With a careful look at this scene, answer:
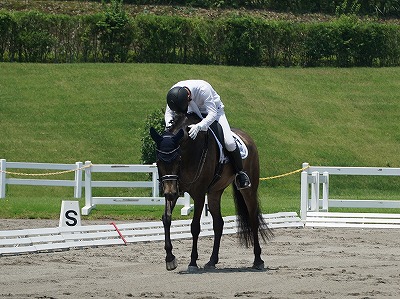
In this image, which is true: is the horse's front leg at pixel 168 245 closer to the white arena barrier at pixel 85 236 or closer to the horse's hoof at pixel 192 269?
the horse's hoof at pixel 192 269

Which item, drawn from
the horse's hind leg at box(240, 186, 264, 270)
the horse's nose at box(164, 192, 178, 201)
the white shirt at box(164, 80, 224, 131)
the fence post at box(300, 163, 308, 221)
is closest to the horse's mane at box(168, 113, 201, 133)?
the white shirt at box(164, 80, 224, 131)

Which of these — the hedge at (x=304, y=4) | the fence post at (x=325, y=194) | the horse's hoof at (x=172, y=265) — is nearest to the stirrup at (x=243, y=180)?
the horse's hoof at (x=172, y=265)

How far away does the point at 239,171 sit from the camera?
14.9m

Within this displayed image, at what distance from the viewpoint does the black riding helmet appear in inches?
546

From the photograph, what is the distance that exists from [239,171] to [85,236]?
148 inches

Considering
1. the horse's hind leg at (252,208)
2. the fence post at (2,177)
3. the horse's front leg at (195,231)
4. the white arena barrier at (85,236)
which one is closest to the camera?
the horse's front leg at (195,231)

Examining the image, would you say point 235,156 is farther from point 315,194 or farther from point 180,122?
point 315,194

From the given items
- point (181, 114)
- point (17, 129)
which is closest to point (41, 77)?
point (17, 129)

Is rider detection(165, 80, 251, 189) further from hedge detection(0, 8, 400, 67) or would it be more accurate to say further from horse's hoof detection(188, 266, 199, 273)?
hedge detection(0, 8, 400, 67)

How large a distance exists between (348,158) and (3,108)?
14.2 meters

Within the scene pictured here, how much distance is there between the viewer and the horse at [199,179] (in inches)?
537

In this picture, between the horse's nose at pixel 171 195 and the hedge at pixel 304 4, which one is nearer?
the horse's nose at pixel 171 195

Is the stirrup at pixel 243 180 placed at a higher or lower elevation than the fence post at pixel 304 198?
higher

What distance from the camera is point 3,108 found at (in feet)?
139
